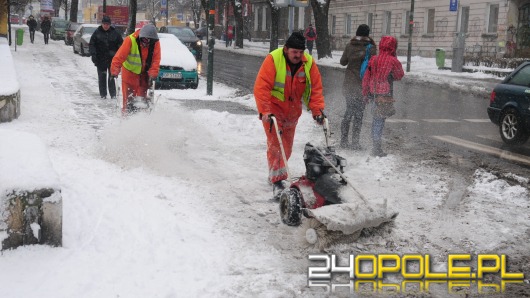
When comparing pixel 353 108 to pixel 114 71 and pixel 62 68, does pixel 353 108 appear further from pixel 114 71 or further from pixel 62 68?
pixel 62 68

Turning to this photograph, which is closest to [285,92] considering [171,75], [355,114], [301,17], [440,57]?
[355,114]

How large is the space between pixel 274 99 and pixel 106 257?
7.98ft

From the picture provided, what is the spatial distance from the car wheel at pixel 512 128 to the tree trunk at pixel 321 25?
2313 centimetres

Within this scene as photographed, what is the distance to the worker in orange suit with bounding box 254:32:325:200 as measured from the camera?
597 cm

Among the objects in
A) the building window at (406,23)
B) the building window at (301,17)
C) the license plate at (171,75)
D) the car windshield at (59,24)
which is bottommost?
the license plate at (171,75)

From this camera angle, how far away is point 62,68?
21922 mm

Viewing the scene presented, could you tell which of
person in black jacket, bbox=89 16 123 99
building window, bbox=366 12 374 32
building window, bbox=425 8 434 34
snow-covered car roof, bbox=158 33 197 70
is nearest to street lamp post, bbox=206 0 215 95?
snow-covered car roof, bbox=158 33 197 70

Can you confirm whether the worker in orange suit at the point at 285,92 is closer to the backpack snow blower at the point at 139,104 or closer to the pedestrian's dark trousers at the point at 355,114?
the pedestrian's dark trousers at the point at 355,114

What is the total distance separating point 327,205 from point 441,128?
750cm

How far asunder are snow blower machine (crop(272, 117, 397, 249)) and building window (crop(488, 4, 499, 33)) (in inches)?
1200

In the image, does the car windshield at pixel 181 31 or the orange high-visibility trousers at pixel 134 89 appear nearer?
the orange high-visibility trousers at pixel 134 89

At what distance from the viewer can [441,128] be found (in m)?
11.9

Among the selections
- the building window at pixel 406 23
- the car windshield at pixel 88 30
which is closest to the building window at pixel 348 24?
the building window at pixel 406 23

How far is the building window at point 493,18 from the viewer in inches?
1289
